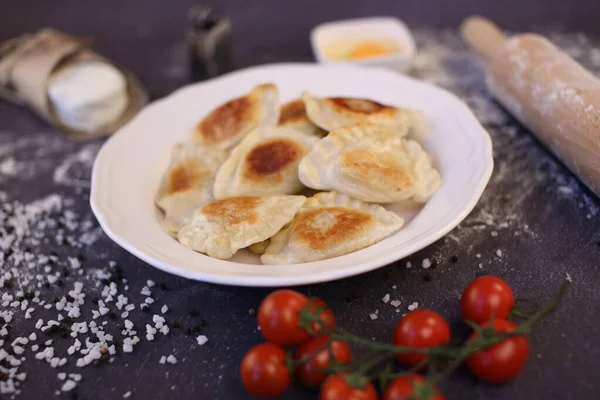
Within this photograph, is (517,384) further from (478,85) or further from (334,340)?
(478,85)

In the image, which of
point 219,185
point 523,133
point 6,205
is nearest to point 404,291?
point 219,185

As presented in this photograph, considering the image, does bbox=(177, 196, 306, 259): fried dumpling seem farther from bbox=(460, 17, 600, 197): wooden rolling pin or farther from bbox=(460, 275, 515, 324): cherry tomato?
bbox=(460, 17, 600, 197): wooden rolling pin

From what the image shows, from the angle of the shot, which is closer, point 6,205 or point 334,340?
point 334,340

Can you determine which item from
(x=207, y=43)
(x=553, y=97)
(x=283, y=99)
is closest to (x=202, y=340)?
(x=283, y=99)

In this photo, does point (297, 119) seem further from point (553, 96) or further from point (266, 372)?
point (266, 372)

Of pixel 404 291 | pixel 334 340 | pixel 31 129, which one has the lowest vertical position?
pixel 31 129

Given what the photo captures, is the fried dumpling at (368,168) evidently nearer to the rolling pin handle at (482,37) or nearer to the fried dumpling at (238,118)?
the fried dumpling at (238,118)

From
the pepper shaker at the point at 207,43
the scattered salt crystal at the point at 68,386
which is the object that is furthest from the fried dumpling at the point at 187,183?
the pepper shaker at the point at 207,43
